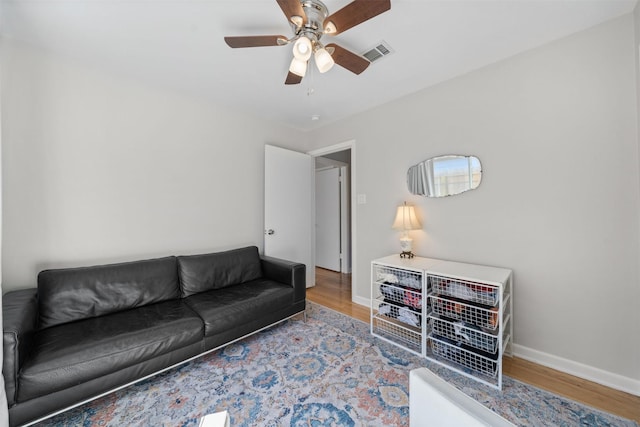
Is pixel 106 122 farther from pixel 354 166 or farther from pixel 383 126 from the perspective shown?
pixel 383 126

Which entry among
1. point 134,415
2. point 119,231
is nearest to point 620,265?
point 134,415

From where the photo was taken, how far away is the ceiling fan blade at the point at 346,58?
5.15ft

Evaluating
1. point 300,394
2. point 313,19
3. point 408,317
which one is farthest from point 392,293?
point 313,19

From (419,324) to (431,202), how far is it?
1.14m

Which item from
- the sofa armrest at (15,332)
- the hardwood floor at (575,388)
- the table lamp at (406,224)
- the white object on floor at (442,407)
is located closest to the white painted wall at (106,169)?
the sofa armrest at (15,332)

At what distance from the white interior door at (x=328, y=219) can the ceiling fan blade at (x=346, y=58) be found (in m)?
3.04

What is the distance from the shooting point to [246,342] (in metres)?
2.21

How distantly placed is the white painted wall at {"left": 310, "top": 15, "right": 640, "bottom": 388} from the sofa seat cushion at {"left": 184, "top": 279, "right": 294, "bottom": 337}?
1552 millimetres

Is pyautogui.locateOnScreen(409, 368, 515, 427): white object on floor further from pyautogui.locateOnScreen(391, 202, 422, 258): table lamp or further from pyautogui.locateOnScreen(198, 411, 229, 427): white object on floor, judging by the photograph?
pyautogui.locateOnScreen(391, 202, 422, 258): table lamp

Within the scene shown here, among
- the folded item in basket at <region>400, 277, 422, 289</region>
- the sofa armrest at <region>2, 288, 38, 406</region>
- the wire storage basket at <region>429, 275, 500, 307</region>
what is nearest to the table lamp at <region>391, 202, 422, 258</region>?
the folded item in basket at <region>400, 277, 422, 289</region>

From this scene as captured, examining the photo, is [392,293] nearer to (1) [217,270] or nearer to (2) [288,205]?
(1) [217,270]

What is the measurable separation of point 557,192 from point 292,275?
2.25m

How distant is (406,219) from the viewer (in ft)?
7.98

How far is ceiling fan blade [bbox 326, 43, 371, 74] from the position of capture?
157 centimetres
